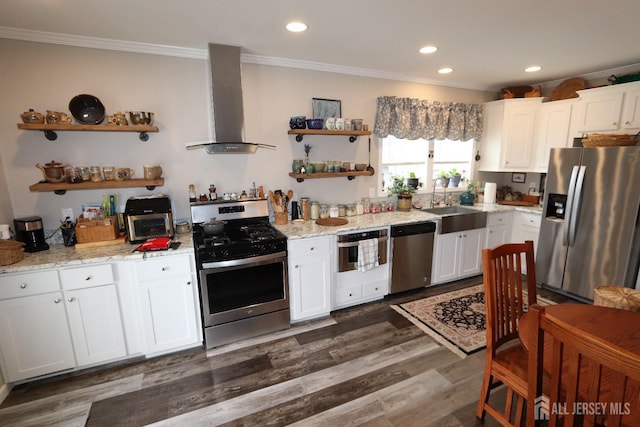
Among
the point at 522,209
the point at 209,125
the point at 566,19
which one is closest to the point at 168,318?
the point at 209,125

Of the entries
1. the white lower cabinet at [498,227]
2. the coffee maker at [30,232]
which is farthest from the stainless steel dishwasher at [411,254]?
the coffee maker at [30,232]

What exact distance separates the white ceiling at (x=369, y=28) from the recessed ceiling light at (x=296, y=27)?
0.19 ft

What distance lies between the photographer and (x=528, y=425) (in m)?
1.18

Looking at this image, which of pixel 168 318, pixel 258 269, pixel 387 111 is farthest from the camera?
pixel 387 111

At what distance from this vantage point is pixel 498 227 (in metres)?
3.88

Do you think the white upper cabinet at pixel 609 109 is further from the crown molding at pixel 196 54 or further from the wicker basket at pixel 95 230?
the wicker basket at pixel 95 230

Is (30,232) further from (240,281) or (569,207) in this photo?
(569,207)

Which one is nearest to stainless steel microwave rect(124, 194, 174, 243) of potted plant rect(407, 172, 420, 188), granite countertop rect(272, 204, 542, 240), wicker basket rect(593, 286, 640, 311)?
granite countertop rect(272, 204, 542, 240)

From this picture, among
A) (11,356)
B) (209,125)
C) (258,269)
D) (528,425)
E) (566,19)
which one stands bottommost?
(11,356)

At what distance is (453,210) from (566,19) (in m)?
2.38

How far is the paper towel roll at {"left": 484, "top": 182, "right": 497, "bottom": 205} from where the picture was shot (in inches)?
165

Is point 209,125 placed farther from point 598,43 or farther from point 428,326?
point 598,43

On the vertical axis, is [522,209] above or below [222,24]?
below

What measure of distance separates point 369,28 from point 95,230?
2.70m
